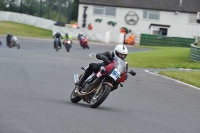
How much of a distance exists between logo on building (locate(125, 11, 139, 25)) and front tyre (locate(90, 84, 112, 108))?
184ft

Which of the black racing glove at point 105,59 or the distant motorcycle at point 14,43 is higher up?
the black racing glove at point 105,59

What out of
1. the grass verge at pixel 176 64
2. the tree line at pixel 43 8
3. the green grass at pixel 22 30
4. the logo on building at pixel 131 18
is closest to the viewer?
the grass verge at pixel 176 64

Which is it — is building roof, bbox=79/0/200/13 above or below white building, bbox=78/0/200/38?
above

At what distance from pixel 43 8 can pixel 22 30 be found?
811 centimetres

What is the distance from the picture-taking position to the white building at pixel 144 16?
6719cm

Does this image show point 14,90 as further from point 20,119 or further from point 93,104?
point 20,119

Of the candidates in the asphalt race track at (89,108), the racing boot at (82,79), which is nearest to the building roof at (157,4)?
the asphalt race track at (89,108)

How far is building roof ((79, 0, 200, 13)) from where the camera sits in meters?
67.5

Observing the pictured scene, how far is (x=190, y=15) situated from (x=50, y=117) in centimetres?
5976

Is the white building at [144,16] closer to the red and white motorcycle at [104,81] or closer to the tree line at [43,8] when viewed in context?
the tree line at [43,8]

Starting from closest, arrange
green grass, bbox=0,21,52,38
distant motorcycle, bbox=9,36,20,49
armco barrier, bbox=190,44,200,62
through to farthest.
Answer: armco barrier, bbox=190,44,200,62 < distant motorcycle, bbox=9,36,20,49 < green grass, bbox=0,21,52,38

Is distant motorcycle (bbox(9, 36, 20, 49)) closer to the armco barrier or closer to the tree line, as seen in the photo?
the armco barrier

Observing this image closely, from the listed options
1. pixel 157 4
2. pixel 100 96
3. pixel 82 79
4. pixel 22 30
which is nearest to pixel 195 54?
pixel 82 79

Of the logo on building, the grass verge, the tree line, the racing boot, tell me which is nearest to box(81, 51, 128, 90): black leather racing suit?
the racing boot
